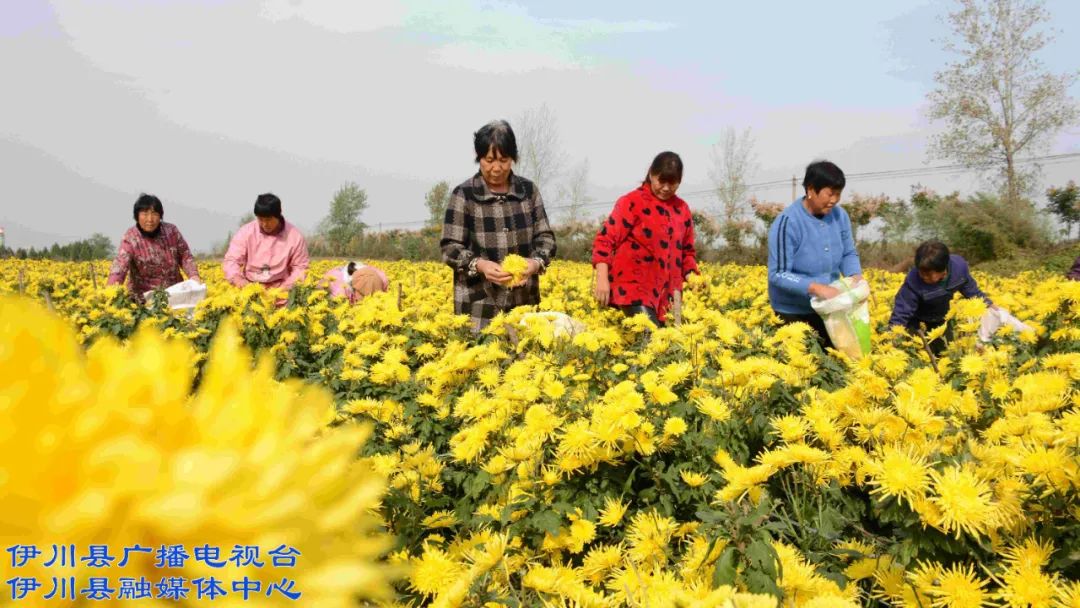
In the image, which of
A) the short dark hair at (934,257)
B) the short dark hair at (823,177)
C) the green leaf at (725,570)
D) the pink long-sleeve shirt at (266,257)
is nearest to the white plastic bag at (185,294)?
the pink long-sleeve shirt at (266,257)

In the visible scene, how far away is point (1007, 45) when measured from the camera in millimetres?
27906

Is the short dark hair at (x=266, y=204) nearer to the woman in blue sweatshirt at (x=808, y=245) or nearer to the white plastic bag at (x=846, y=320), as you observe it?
the woman in blue sweatshirt at (x=808, y=245)

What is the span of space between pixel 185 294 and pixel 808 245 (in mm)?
4489

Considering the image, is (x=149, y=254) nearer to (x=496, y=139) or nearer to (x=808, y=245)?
(x=496, y=139)

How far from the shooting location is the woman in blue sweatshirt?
396 cm

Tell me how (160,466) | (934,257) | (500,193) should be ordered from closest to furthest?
(160,466)
(500,193)
(934,257)

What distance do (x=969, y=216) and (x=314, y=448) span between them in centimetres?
2315

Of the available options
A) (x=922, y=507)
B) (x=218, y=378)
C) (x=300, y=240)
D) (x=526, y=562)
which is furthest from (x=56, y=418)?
(x=300, y=240)

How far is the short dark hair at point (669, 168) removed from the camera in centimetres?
412

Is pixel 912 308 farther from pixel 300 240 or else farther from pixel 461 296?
pixel 300 240

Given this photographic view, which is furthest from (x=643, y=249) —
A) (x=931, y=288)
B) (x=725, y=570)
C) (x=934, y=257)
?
(x=725, y=570)

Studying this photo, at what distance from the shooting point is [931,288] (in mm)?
5176

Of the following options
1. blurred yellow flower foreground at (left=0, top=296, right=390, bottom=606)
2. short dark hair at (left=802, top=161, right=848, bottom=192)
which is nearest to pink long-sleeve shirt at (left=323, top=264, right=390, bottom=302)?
short dark hair at (left=802, top=161, right=848, bottom=192)

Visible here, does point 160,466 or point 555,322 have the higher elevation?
point 160,466
